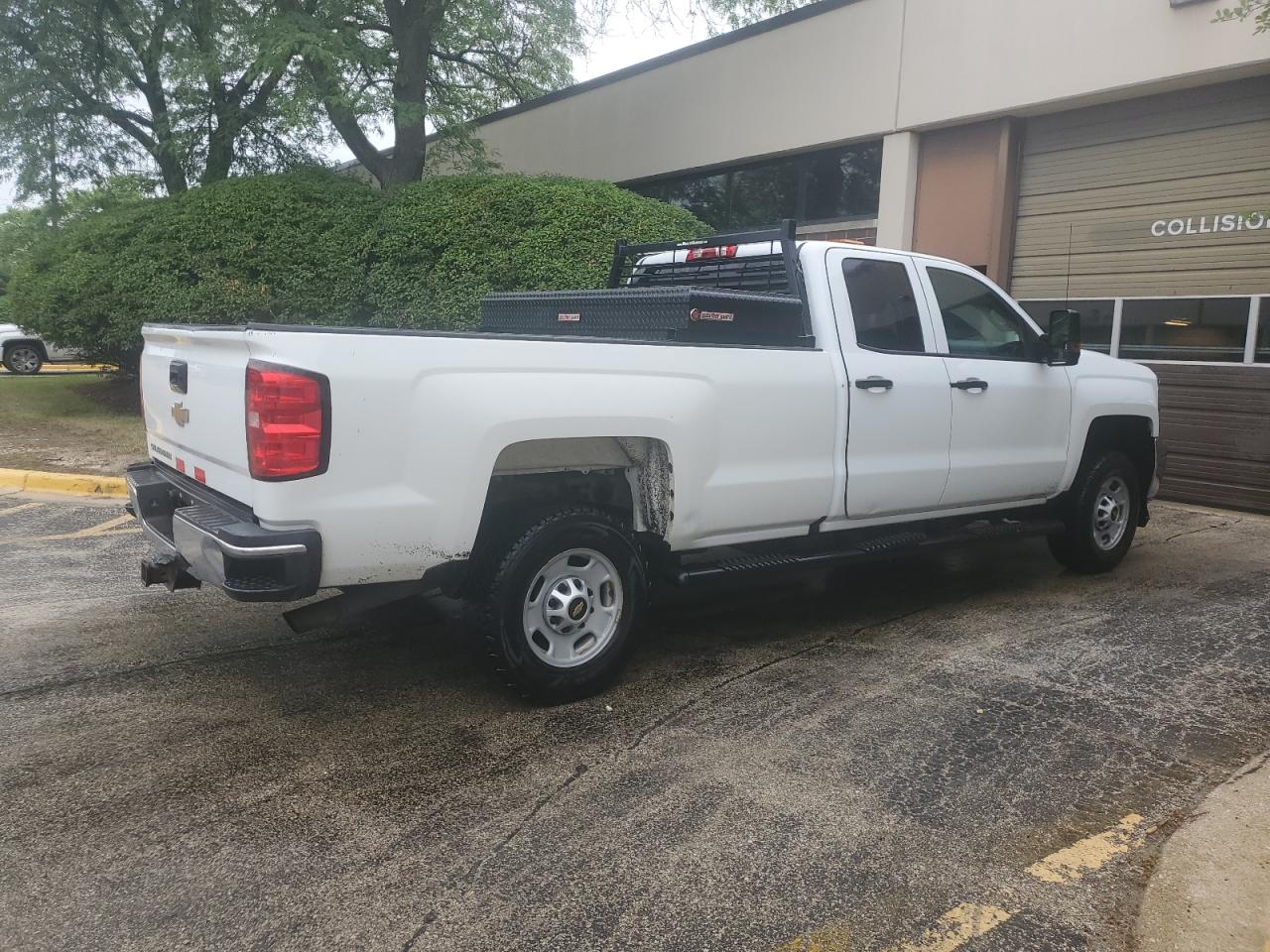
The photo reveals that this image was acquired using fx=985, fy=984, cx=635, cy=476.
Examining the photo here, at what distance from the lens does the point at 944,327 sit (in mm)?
5605

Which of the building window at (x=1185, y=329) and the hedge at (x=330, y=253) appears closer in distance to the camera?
the building window at (x=1185, y=329)

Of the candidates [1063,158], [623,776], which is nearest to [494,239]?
[1063,158]

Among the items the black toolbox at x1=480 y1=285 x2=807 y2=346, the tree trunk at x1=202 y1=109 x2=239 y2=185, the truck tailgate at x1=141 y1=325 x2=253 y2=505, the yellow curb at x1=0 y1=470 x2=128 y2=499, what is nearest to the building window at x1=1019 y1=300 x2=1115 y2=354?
the black toolbox at x1=480 y1=285 x2=807 y2=346

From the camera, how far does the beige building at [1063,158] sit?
8.98 metres

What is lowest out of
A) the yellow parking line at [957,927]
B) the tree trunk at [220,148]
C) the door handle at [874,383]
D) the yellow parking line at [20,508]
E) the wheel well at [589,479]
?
the yellow parking line at [20,508]

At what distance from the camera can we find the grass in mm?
9905

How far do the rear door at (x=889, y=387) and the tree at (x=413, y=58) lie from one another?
8.83m

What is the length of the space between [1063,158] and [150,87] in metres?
14.3

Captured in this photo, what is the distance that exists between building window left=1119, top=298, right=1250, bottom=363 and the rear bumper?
8.87 metres

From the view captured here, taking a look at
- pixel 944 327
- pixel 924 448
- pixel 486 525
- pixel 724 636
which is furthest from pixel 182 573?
pixel 944 327

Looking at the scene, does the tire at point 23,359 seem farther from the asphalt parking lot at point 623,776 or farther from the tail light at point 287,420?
the tail light at point 287,420

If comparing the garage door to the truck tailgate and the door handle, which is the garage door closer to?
the door handle

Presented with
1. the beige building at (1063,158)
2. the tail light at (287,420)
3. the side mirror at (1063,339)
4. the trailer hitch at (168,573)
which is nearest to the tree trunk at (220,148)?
the beige building at (1063,158)

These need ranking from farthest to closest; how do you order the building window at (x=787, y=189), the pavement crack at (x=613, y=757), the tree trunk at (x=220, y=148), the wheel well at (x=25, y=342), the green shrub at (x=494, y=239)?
the wheel well at (x=25, y=342) < the tree trunk at (x=220, y=148) < the building window at (x=787, y=189) < the green shrub at (x=494, y=239) < the pavement crack at (x=613, y=757)
